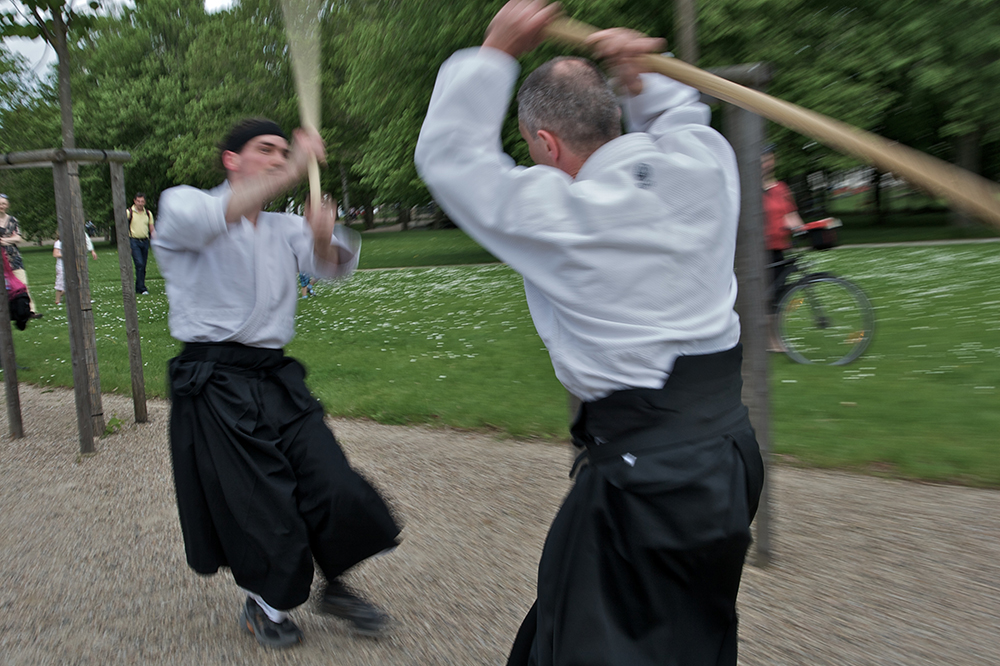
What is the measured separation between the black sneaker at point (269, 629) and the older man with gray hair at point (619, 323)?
5.42 ft

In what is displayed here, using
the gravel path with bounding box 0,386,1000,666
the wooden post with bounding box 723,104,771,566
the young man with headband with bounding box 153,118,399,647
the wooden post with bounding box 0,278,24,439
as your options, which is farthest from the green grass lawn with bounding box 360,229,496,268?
the young man with headband with bounding box 153,118,399,647

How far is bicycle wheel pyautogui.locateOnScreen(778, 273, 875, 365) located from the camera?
25.0 feet

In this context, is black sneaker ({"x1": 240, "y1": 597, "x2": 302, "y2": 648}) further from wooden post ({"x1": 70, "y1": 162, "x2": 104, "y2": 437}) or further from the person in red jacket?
the person in red jacket

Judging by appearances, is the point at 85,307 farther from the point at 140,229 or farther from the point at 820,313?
the point at 140,229

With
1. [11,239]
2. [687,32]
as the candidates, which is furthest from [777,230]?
[11,239]

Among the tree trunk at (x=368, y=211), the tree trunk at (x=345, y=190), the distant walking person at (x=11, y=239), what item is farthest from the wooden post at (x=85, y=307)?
the tree trunk at (x=368, y=211)

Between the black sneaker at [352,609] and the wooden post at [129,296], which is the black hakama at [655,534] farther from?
the wooden post at [129,296]

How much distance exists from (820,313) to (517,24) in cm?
670

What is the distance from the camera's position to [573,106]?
6.45 ft

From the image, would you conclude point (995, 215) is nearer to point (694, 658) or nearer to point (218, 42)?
point (694, 658)

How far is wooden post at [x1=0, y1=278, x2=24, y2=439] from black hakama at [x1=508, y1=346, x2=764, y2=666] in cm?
625

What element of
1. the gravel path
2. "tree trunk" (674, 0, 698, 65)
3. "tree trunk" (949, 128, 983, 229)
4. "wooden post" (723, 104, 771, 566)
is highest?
"tree trunk" (949, 128, 983, 229)

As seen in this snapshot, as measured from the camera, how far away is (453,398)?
7.32 metres

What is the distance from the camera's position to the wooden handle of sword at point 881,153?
1705 millimetres
